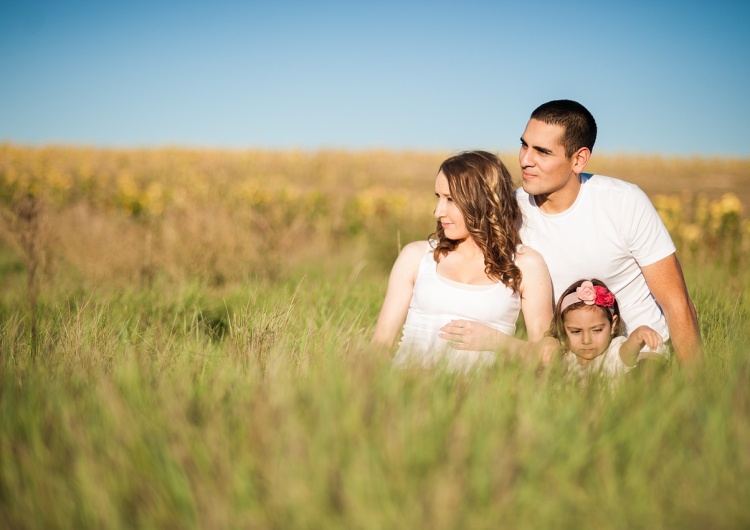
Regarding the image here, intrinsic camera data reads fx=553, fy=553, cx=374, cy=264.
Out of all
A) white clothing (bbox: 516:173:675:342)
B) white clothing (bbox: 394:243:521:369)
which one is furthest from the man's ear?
white clothing (bbox: 394:243:521:369)

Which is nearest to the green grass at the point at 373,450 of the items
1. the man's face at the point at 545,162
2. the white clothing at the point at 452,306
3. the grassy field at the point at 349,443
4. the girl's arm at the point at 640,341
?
the grassy field at the point at 349,443

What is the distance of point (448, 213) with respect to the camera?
2.91m

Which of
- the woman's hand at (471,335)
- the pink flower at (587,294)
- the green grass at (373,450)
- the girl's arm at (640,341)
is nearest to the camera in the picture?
the green grass at (373,450)

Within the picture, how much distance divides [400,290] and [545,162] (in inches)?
44.9

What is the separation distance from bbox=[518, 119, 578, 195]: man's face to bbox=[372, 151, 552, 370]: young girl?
1.04 ft

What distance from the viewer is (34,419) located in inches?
65.4

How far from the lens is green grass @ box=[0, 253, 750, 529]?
4.33 ft

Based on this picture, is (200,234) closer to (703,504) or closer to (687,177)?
→ (703,504)

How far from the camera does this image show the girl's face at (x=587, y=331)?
3.18 meters

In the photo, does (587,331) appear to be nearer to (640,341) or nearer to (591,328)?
(591,328)

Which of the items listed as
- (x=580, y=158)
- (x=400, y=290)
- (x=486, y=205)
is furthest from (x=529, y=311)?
(x=580, y=158)

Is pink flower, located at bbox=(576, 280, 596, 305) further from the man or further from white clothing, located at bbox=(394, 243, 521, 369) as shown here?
white clothing, located at bbox=(394, 243, 521, 369)

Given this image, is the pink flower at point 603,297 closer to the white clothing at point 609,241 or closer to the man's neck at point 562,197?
the white clothing at point 609,241

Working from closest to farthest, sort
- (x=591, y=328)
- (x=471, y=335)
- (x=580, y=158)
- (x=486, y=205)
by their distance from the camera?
1. (x=471, y=335)
2. (x=486, y=205)
3. (x=591, y=328)
4. (x=580, y=158)
